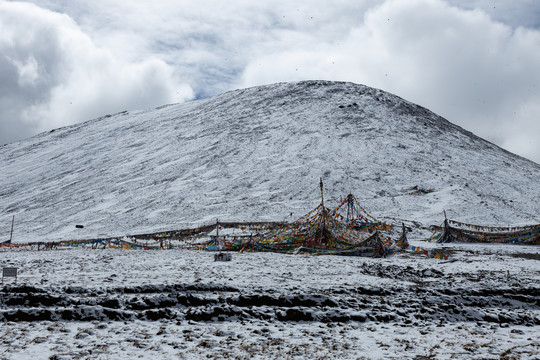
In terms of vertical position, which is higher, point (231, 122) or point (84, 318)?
point (231, 122)

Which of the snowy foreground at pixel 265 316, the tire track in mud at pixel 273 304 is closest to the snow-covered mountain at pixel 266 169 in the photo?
the snowy foreground at pixel 265 316

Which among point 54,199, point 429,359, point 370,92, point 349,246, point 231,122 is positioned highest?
point 370,92

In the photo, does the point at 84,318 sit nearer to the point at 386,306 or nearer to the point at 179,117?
the point at 386,306

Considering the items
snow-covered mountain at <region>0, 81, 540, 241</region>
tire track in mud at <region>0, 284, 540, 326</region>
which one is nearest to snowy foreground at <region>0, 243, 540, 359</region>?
tire track in mud at <region>0, 284, 540, 326</region>

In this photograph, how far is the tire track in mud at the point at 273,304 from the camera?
360 inches

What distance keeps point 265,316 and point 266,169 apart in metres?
50.5

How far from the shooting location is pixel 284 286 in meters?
12.5

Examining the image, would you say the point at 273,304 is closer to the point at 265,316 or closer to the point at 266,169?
the point at 265,316

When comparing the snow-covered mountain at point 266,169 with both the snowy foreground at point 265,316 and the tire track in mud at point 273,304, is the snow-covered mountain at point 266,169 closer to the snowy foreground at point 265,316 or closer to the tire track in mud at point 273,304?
the snowy foreground at point 265,316

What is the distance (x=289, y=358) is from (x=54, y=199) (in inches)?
2416

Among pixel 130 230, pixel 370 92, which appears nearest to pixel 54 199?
pixel 130 230

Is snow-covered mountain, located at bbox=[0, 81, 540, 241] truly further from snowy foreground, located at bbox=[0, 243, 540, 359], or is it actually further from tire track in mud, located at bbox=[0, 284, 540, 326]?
tire track in mud, located at bbox=[0, 284, 540, 326]

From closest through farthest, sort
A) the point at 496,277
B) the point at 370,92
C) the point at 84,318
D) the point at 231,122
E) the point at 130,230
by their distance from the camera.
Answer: the point at 84,318, the point at 496,277, the point at 130,230, the point at 231,122, the point at 370,92

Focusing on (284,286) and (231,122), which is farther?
(231,122)
